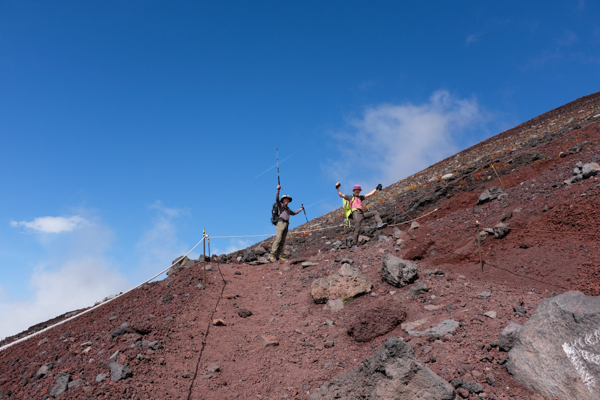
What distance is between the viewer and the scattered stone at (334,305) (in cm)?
877

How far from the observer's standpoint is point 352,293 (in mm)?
9055

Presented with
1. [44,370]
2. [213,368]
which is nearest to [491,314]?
[213,368]

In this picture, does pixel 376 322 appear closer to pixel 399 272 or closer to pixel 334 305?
pixel 334 305

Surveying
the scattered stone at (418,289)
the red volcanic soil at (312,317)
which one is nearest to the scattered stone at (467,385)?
the red volcanic soil at (312,317)

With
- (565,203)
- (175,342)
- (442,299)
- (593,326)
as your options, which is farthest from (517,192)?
(175,342)

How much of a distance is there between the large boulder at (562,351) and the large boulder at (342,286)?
417 cm

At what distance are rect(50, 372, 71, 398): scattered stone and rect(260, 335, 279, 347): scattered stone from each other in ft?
11.2

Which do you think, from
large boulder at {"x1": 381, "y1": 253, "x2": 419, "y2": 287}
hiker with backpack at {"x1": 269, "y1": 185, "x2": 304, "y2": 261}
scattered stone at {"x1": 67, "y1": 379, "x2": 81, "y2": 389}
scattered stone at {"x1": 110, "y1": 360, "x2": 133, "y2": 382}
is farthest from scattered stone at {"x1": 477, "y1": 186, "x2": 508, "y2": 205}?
scattered stone at {"x1": 67, "y1": 379, "x2": 81, "y2": 389}

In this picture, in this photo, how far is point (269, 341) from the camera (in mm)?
7738

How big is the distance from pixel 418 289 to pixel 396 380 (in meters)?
3.68

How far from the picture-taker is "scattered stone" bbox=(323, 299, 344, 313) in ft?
28.8

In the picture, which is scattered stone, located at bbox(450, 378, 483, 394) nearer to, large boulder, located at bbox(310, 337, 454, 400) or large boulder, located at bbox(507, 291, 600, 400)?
large boulder, located at bbox(310, 337, 454, 400)

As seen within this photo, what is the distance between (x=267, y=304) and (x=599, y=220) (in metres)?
7.83

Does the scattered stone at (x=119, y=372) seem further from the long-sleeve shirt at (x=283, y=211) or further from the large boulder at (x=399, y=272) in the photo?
the long-sleeve shirt at (x=283, y=211)
